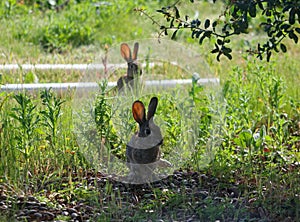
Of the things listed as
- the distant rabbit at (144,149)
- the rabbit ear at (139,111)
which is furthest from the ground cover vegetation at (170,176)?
the rabbit ear at (139,111)

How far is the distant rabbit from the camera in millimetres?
3857

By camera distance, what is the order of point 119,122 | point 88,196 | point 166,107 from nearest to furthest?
point 88,196, point 119,122, point 166,107

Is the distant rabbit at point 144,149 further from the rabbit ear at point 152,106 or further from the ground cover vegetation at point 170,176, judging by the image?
the ground cover vegetation at point 170,176

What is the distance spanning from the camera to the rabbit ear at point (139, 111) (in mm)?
3707

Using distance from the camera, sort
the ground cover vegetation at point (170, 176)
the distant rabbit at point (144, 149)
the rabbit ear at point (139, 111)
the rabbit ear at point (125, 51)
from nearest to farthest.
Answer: the ground cover vegetation at point (170, 176)
the rabbit ear at point (139, 111)
the distant rabbit at point (144, 149)
the rabbit ear at point (125, 51)

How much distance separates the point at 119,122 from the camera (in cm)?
430

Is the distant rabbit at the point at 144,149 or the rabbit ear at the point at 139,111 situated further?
the distant rabbit at the point at 144,149

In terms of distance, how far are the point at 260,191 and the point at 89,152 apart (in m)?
1.14

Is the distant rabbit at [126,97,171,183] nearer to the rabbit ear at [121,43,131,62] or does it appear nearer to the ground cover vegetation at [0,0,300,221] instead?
the ground cover vegetation at [0,0,300,221]

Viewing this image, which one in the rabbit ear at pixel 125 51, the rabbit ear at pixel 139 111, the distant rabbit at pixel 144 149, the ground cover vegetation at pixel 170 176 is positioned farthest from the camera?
the rabbit ear at pixel 125 51

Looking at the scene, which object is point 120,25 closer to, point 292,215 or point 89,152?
point 89,152

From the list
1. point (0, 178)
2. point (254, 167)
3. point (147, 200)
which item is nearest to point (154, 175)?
point (147, 200)

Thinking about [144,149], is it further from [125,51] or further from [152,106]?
[125,51]

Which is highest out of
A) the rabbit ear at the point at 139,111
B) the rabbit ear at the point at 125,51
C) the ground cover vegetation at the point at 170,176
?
the rabbit ear at the point at 125,51
